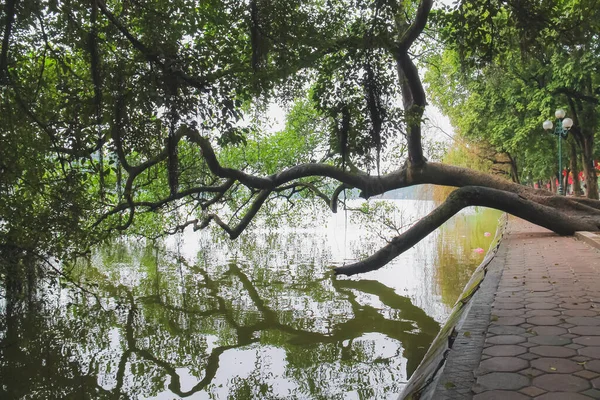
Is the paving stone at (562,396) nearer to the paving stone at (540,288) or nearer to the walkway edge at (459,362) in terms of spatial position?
the walkway edge at (459,362)

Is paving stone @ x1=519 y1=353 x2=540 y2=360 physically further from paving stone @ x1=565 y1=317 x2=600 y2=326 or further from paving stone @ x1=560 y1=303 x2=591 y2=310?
paving stone @ x1=560 y1=303 x2=591 y2=310

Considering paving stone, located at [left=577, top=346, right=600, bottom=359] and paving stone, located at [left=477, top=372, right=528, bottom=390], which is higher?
paving stone, located at [left=577, top=346, right=600, bottom=359]

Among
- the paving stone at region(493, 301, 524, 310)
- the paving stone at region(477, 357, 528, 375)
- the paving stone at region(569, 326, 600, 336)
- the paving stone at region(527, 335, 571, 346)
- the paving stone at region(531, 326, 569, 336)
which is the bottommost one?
the paving stone at region(477, 357, 528, 375)

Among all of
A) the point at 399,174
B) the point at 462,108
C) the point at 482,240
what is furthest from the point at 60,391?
the point at 462,108

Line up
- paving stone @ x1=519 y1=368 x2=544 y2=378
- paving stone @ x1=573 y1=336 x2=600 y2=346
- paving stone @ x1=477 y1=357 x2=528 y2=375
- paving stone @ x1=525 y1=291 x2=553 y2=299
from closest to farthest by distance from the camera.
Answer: paving stone @ x1=519 y1=368 x2=544 y2=378 → paving stone @ x1=477 y1=357 x2=528 y2=375 → paving stone @ x1=573 y1=336 x2=600 y2=346 → paving stone @ x1=525 y1=291 x2=553 y2=299

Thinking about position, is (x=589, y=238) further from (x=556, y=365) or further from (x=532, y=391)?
(x=532, y=391)

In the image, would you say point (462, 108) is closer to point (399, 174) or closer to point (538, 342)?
point (399, 174)

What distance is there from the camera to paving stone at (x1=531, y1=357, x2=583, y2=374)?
328 centimetres

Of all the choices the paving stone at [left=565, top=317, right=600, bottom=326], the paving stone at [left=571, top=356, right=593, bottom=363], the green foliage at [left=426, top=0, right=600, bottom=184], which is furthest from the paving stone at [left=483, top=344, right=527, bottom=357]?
the green foliage at [left=426, top=0, right=600, bottom=184]

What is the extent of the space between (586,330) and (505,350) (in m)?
1.00

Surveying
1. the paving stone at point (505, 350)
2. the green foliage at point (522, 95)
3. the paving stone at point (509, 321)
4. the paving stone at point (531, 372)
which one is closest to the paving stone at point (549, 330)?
the paving stone at point (509, 321)

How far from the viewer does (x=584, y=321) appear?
14.5 ft

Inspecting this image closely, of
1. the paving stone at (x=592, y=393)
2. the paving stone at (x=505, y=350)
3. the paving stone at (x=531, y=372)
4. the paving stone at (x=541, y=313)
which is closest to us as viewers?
the paving stone at (x=592, y=393)

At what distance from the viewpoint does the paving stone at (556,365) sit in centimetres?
328
